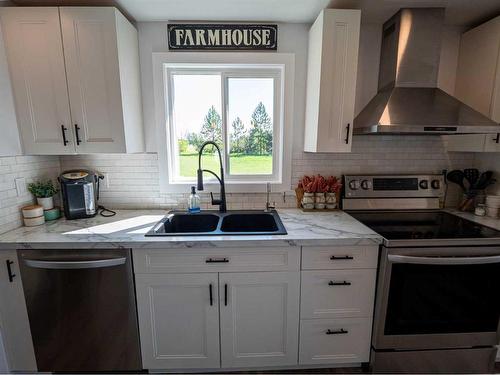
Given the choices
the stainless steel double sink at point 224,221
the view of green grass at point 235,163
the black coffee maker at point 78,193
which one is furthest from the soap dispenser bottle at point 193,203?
the black coffee maker at point 78,193

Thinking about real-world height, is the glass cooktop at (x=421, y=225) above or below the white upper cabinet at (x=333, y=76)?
below

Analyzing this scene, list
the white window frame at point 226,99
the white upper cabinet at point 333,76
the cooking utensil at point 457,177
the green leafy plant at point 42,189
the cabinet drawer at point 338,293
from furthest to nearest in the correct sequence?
the cooking utensil at point 457,177, the white window frame at point 226,99, the green leafy plant at point 42,189, the white upper cabinet at point 333,76, the cabinet drawer at point 338,293

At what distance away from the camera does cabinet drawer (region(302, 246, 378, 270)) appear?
1.38 metres

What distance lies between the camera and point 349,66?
1.55 meters

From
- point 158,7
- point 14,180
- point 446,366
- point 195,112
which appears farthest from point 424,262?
point 14,180

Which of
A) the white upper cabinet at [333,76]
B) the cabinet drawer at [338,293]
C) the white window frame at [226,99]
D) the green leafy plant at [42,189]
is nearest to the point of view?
the cabinet drawer at [338,293]

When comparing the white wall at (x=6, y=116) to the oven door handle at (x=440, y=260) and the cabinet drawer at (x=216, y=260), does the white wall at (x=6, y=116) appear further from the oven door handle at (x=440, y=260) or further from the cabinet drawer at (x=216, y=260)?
the oven door handle at (x=440, y=260)

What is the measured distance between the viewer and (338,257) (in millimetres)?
1377

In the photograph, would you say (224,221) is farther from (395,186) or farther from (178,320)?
(395,186)

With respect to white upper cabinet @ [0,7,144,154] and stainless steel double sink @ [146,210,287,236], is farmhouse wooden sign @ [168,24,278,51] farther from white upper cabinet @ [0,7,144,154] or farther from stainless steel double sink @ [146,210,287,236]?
stainless steel double sink @ [146,210,287,236]

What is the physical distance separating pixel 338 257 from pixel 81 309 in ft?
5.01

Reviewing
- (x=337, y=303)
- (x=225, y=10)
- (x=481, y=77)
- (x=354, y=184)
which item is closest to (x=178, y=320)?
(x=337, y=303)

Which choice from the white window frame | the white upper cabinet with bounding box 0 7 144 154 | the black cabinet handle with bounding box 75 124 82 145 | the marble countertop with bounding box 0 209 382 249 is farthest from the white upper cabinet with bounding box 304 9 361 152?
the black cabinet handle with bounding box 75 124 82 145

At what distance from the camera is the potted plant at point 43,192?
163 centimetres
